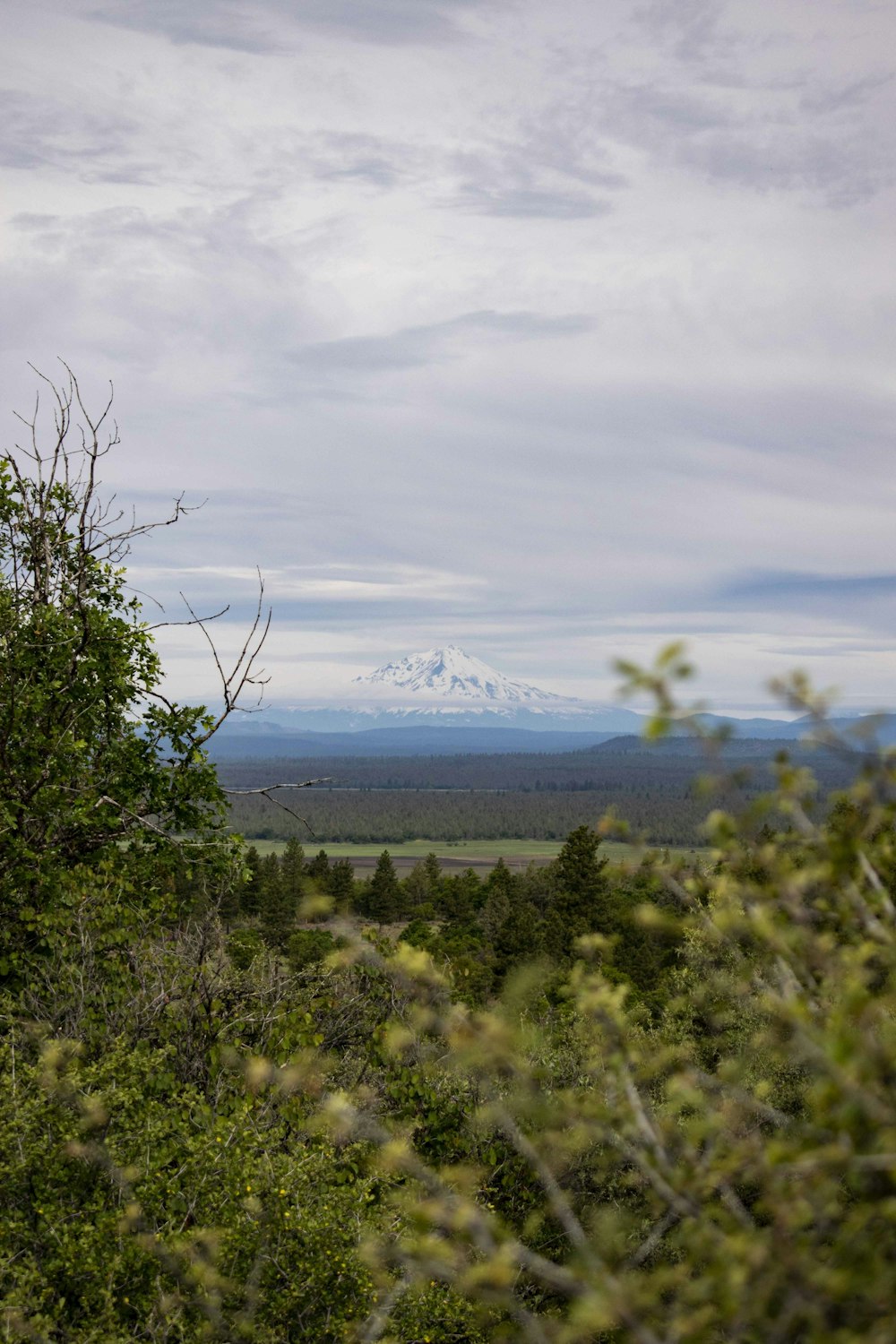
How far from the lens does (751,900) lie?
3305 millimetres

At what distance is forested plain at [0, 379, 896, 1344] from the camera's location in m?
2.66

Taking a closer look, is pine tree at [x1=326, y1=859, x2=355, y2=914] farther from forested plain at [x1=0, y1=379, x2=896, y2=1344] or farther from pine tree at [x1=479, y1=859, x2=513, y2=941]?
forested plain at [x1=0, y1=379, x2=896, y2=1344]

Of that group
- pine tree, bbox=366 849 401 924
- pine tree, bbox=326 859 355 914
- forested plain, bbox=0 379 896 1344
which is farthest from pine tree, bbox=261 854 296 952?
forested plain, bbox=0 379 896 1344

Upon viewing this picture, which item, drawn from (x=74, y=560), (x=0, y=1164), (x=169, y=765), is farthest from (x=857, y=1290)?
(x=74, y=560)

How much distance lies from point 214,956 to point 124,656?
16.3 feet

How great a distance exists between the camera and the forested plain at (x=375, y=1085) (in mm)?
2656

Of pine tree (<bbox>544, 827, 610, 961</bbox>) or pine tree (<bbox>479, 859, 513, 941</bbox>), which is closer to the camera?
pine tree (<bbox>544, 827, 610, 961</bbox>)

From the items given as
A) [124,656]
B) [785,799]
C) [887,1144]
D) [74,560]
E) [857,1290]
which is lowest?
[857,1290]

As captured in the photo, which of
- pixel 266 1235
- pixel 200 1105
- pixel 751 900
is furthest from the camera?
pixel 200 1105

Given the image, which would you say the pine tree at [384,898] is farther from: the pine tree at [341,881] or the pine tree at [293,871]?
the pine tree at [293,871]

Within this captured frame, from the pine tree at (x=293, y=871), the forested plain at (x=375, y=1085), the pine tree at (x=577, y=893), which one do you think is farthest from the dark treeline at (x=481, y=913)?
the forested plain at (x=375, y=1085)

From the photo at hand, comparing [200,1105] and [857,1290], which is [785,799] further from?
[200,1105]

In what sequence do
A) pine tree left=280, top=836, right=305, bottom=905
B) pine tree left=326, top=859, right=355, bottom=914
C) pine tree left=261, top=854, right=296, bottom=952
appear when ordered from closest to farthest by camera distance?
pine tree left=261, top=854, right=296, bottom=952
pine tree left=280, top=836, right=305, bottom=905
pine tree left=326, top=859, right=355, bottom=914

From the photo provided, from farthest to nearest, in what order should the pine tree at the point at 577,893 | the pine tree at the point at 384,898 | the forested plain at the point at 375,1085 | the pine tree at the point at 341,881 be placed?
the pine tree at the point at 384,898, the pine tree at the point at 341,881, the pine tree at the point at 577,893, the forested plain at the point at 375,1085
